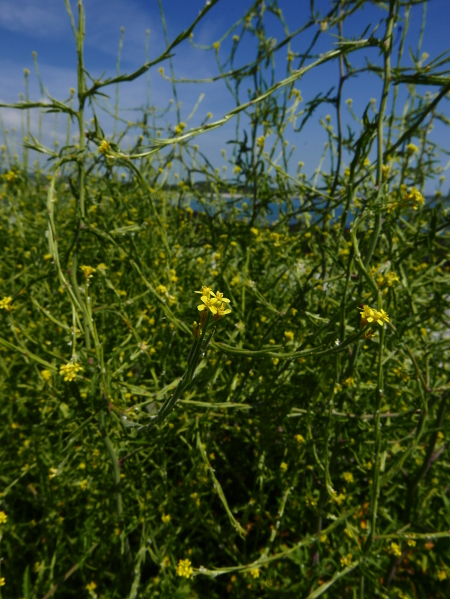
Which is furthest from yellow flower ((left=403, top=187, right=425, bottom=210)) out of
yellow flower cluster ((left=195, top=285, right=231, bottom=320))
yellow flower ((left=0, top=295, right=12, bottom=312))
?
yellow flower ((left=0, top=295, right=12, bottom=312))

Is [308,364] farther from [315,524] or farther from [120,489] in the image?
[120,489]

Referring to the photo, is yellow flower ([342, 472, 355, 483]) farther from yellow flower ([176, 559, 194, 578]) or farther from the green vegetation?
yellow flower ([176, 559, 194, 578])

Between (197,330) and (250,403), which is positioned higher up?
(197,330)

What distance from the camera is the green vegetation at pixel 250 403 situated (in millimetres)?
860

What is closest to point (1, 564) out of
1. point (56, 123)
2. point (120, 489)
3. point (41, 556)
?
point (41, 556)

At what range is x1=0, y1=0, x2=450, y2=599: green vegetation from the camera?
0.86 meters

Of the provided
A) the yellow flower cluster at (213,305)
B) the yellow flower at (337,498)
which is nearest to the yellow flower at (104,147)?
the yellow flower cluster at (213,305)

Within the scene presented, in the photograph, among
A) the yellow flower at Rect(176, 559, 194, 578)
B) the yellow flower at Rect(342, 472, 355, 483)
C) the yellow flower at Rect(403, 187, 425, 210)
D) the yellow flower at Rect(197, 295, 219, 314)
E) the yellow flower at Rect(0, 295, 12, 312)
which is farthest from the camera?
the yellow flower at Rect(342, 472, 355, 483)

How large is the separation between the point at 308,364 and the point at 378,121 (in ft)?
2.02

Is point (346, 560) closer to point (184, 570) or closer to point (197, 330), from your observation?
point (184, 570)

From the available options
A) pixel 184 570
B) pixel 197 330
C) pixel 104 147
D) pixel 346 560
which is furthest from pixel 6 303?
pixel 346 560

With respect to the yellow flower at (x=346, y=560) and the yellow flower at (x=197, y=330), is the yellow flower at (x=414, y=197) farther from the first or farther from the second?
the yellow flower at (x=346, y=560)

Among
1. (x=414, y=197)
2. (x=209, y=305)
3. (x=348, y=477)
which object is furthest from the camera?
(x=348, y=477)

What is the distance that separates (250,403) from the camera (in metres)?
1.11
